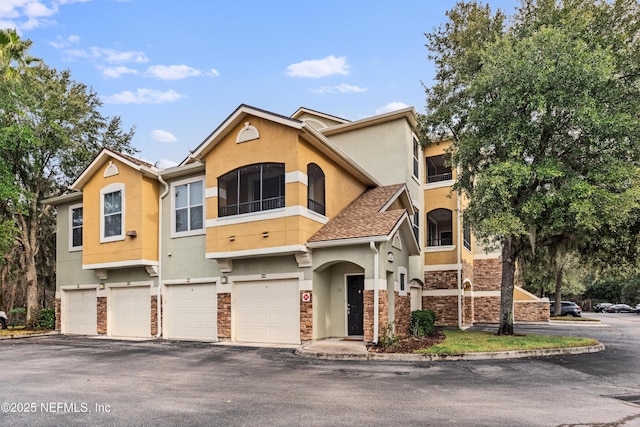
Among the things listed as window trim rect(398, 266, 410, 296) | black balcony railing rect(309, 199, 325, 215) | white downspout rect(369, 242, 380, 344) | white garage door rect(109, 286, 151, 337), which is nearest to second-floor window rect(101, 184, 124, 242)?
white garage door rect(109, 286, 151, 337)

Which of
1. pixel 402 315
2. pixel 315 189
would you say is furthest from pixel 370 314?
pixel 315 189

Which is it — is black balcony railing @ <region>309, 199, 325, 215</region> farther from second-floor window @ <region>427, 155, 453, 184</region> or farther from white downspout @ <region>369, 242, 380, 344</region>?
second-floor window @ <region>427, 155, 453, 184</region>

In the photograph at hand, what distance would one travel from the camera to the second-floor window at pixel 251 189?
15.9 m

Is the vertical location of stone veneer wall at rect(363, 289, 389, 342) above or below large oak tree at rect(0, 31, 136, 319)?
below

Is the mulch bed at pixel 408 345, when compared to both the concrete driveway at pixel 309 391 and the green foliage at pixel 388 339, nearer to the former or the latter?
the green foliage at pixel 388 339

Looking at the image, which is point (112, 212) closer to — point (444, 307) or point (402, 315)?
point (402, 315)

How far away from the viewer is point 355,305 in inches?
656

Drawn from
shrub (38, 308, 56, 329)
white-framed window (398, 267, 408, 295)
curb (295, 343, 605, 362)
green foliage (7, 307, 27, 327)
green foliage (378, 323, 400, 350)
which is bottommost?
green foliage (7, 307, 27, 327)

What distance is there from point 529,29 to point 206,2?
37.0 feet

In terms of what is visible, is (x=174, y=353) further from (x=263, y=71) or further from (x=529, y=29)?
(x=529, y=29)

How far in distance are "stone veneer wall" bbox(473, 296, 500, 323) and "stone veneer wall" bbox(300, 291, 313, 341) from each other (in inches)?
599

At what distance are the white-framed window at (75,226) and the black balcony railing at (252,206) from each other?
30.5 feet

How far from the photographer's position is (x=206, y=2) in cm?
1438

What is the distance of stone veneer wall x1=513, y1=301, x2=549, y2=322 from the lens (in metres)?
28.8
